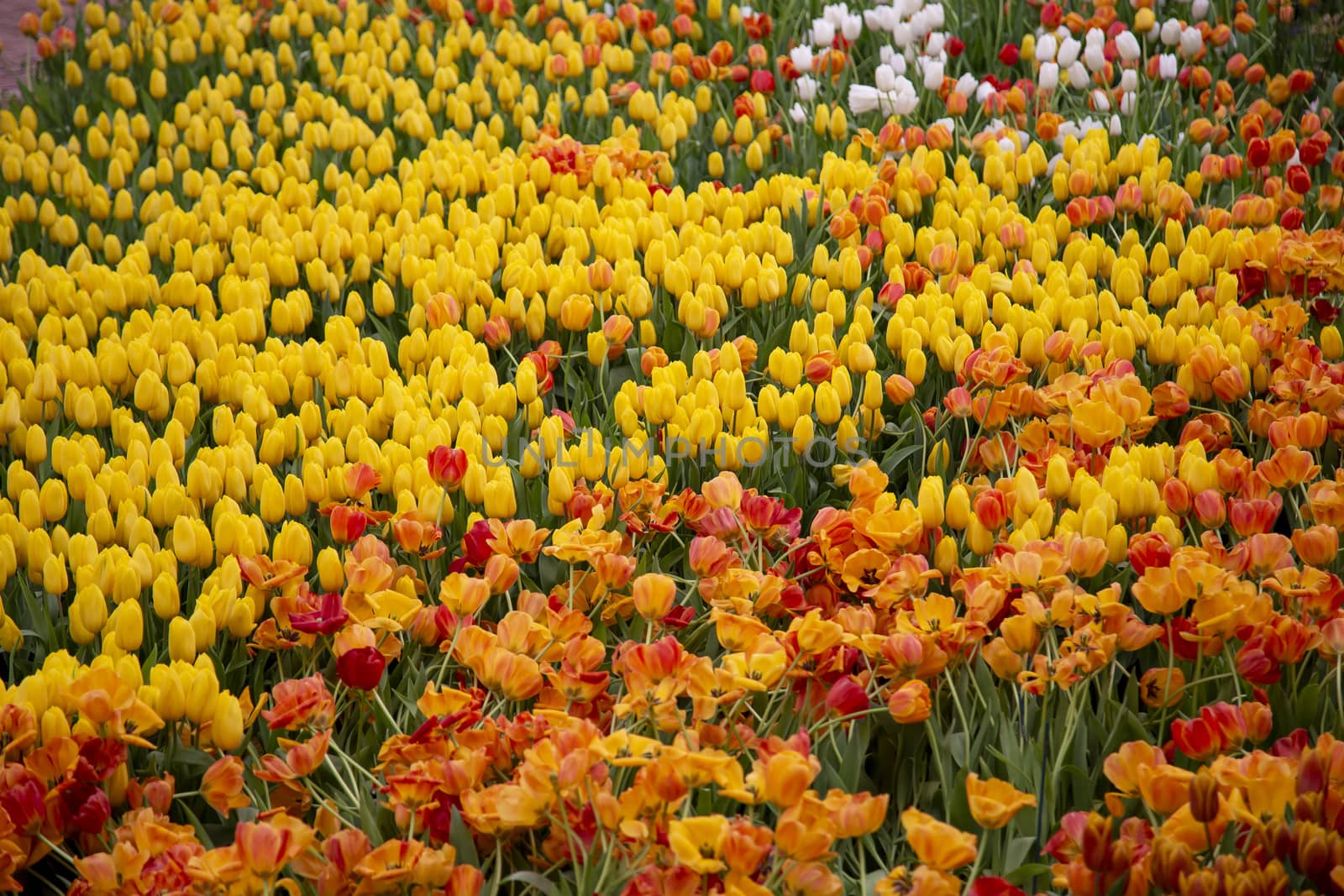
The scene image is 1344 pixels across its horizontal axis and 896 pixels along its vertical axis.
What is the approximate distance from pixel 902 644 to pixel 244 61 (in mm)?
3954

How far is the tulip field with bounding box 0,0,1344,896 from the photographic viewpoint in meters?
1.54

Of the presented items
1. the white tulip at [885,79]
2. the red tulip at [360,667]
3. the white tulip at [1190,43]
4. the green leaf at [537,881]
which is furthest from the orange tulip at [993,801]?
the white tulip at [1190,43]

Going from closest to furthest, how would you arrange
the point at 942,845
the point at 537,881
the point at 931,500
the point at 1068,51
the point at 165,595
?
the point at 942,845 → the point at 537,881 → the point at 165,595 → the point at 931,500 → the point at 1068,51

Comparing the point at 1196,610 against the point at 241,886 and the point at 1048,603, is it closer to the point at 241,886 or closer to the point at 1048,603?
the point at 1048,603

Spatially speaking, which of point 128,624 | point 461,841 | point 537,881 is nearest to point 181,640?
point 128,624

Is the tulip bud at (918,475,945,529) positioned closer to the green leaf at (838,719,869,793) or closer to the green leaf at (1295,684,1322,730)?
the green leaf at (838,719,869,793)

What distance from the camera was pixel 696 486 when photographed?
245 cm

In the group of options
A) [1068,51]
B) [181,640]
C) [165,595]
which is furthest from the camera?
[1068,51]

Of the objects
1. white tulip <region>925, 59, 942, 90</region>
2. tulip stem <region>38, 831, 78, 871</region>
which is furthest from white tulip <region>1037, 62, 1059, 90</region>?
tulip stem <region>38, 831, 78, 871</region>

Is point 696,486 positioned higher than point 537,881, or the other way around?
point 696,486

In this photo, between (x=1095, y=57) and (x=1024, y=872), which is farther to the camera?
(x=1095, y=57)

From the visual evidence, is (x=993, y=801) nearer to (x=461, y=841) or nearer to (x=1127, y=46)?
(x=461, y=841)

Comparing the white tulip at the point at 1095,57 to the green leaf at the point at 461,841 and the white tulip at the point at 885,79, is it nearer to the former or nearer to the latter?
the white tulip at the point at 885,79

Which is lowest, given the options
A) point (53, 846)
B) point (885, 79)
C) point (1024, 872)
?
point (53, 846)
